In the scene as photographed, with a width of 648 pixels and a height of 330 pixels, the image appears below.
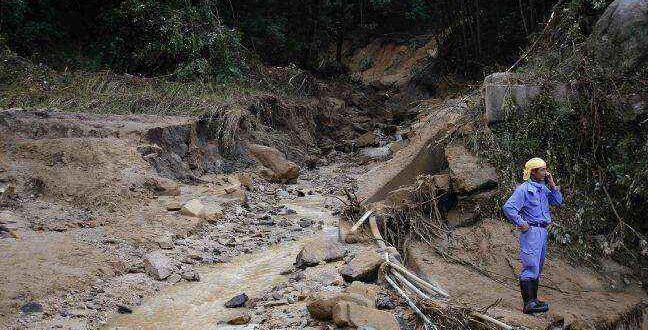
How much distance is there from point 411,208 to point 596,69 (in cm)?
252

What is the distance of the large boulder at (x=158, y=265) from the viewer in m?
6.05

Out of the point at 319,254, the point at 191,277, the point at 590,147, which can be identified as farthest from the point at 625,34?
the point at 191,277

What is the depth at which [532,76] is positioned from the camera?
7.33 metres

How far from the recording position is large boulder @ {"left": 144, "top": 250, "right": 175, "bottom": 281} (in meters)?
6.05

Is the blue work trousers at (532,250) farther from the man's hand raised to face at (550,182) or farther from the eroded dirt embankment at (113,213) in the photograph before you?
the eroded dirt embankment at (113,213)

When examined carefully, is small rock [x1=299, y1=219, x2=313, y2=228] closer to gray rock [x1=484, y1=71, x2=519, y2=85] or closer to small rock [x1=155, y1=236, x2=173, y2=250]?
small rock [x1=155, y1=236, x2=173, y2=250]

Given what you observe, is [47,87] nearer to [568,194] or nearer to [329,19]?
[568,194]

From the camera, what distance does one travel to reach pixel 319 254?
20.2ft

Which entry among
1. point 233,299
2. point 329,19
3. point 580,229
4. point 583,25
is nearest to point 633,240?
point 580,229

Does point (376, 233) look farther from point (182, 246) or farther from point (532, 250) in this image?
point (182, 246)

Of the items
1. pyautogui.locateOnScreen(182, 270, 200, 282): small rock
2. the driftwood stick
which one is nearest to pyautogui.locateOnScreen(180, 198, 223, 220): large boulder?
pyautogui.locateOnScreen(182, 270, 200, 282): small rock

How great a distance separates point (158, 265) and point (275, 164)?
5.16 m

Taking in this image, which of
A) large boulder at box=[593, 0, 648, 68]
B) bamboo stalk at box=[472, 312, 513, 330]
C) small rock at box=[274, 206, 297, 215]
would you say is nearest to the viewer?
bamboo stalk at box=[472, 312, 513, 330]

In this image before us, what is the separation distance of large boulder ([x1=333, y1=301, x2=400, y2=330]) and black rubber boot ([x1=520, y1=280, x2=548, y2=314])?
1.21 metres
